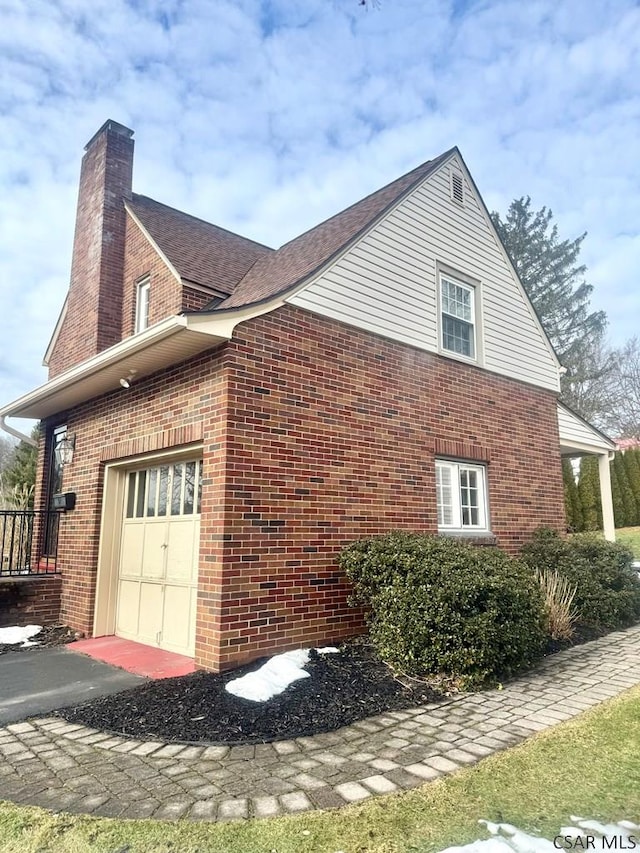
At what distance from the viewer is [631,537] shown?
16375 mm

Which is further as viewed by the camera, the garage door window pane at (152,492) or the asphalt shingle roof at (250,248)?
the asphalt shingle roof at (250,248)

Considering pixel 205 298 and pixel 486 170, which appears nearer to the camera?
pixel 205 298

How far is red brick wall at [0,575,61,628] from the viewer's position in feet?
24.8

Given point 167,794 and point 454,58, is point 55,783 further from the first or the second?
point 454,58

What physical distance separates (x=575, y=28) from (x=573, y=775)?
17.0ft

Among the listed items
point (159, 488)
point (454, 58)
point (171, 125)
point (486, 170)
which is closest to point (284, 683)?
point (159, 488)

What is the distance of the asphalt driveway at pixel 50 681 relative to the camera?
4641mm

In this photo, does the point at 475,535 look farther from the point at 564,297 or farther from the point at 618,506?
the point at 564,297

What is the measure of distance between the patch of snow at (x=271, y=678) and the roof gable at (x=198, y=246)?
519 cm

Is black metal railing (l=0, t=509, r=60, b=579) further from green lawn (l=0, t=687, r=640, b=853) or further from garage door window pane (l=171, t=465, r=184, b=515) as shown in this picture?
green lawn (l=0, t=687, r=640, b=853)

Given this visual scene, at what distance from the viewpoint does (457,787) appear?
3.01 m

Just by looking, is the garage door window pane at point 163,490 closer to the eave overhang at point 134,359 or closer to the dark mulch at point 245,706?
the eave overhang at point 134,359

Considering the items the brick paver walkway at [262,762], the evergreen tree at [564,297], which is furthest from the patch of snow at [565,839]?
the evergreen tree at [564,297]

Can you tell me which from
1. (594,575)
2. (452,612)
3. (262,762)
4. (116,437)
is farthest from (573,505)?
(262,762)
